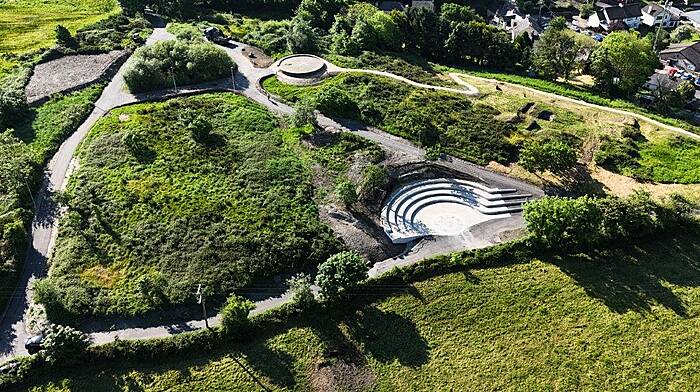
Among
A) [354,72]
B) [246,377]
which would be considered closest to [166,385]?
[246,377]

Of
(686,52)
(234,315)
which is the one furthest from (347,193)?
(686,52)

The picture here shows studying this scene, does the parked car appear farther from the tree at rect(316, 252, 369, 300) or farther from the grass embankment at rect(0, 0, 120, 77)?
the grass embankment at rect(0, 0, 120, 77)

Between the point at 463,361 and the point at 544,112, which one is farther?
the point at 544,112

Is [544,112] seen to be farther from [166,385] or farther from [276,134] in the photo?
[166,385]

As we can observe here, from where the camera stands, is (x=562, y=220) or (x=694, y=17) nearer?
(x=562, y=220)

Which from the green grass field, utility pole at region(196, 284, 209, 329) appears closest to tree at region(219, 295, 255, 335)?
utility pole at region(196, 284, 209, 329)

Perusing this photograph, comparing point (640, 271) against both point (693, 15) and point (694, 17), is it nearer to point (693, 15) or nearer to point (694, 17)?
point (694, 17)

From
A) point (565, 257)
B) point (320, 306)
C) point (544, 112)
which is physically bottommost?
point (320, 306)

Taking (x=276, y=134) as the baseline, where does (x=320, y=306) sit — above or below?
below
